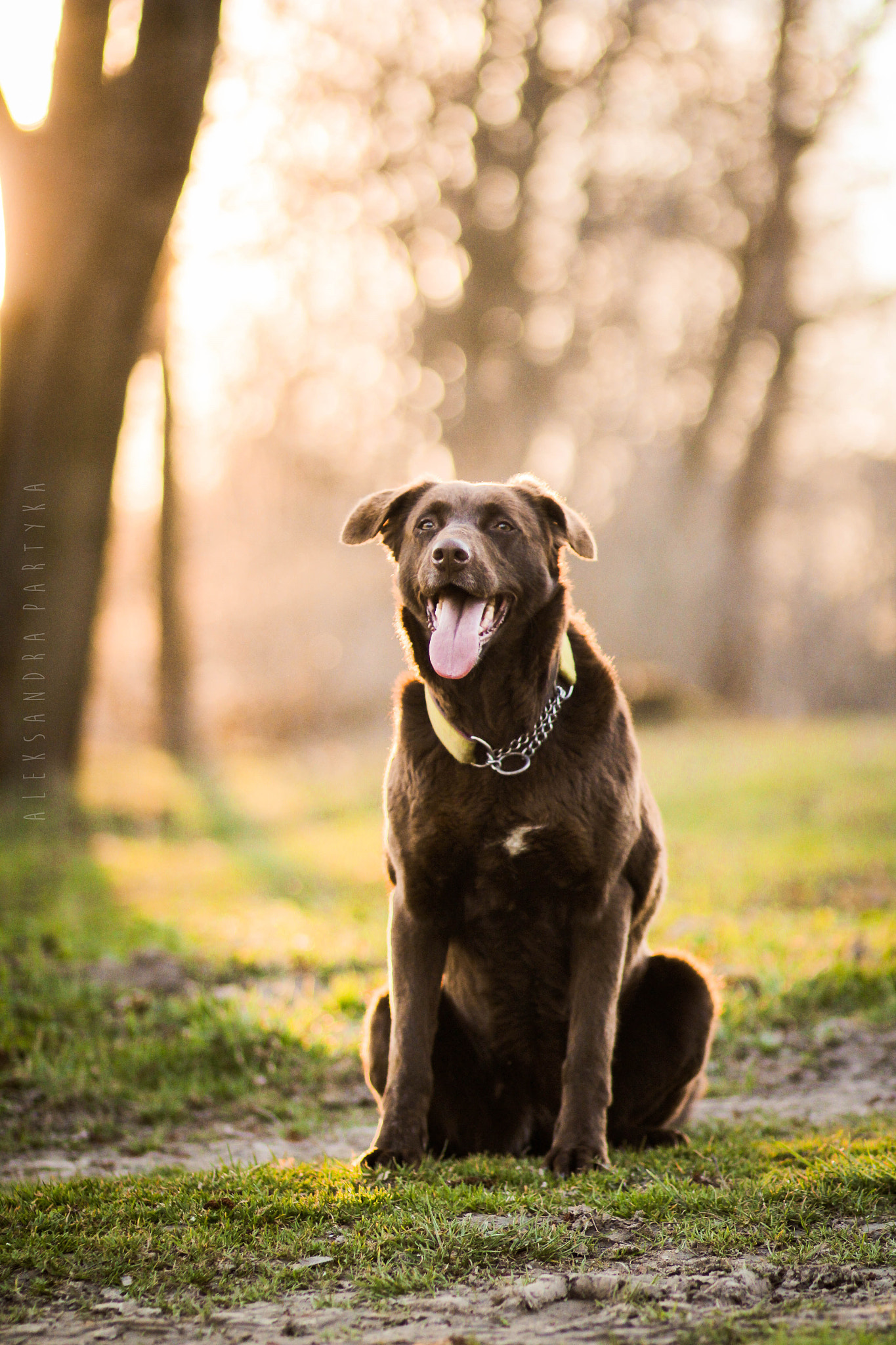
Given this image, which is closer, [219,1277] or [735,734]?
[219,1277]

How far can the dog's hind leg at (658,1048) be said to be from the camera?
4.11 meters

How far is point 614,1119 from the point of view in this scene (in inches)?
A: 163

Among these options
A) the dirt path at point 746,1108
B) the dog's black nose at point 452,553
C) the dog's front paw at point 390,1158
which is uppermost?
the dog's black nose at point 452,553

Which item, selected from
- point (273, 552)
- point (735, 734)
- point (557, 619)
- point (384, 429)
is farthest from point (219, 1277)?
point (273, 552)

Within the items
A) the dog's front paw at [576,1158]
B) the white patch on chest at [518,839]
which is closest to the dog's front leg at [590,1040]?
the dog's front paw at [576,1158]

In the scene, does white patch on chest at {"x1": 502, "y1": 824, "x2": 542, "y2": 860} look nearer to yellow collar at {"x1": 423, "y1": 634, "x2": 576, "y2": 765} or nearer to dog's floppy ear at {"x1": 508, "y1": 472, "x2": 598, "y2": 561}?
yellow collar at {"x1": 423, "y1": 634, "x2": 576, "y2": 765}

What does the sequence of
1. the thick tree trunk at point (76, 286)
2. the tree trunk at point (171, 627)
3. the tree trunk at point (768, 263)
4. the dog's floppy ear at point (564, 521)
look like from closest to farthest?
the dog's floppy ear at point (564, 521) < the thick tree trunk at point (76, 286) < the tree trunk at point (171, 627) < the tree trunk at point (768, 263)

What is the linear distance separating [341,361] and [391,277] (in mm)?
1574

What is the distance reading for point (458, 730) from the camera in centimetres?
382

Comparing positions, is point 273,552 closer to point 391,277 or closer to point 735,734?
point 391,277

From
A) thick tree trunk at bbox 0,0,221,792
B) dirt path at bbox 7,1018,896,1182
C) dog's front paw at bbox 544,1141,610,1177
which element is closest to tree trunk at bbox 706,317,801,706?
thick tree trunk at bbox 0,0,221,792

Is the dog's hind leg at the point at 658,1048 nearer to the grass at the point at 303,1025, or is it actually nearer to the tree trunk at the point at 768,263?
the grass at the point at 303,1025

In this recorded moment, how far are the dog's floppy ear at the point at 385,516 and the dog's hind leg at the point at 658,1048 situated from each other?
173 cm

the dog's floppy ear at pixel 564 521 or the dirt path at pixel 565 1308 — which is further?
the dog's floppy ear at pixel 564 521
